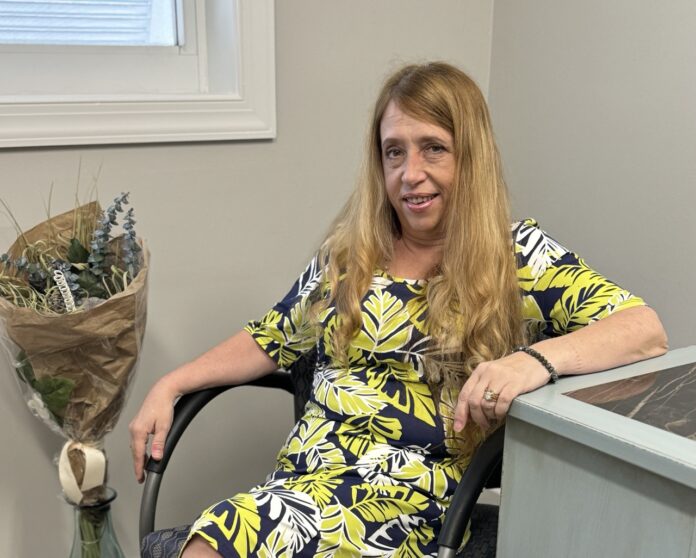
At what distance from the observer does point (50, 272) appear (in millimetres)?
1499

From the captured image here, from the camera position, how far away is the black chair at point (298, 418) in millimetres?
1209

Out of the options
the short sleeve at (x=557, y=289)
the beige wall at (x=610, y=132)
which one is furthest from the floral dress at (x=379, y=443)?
the beige wall at (x=610, y=132)

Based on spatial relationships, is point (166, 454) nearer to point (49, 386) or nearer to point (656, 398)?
point (49, 386)

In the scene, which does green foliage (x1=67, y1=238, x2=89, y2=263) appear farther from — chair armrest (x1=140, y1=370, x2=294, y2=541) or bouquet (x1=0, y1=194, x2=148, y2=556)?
chair armrest (x1=140, y1=370, x2=294, y2=541)

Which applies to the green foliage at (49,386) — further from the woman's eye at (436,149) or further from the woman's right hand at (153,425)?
the woman's eye at (436,149)

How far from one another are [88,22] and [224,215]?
506mm

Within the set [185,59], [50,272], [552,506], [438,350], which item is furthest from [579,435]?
[185,59]

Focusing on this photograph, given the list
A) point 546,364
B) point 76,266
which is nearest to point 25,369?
point 76,266

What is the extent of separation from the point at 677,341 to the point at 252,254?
38.0 inches

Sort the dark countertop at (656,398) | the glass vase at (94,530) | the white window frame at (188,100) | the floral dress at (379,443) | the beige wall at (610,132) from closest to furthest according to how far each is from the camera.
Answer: the dark countertop at (656,398) → the floral dress at (379,443) → the glass vase at (94,530) → the white window frame at (188,100) → the beige wall at (610,132)

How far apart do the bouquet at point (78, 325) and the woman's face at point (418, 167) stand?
0.46 m

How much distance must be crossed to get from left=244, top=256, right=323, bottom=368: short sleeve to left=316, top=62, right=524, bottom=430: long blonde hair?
0.32 feet

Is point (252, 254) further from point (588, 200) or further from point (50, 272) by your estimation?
point (588, 200)

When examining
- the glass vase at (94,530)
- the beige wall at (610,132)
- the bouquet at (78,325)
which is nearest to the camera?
the bouquet at (78,325)
